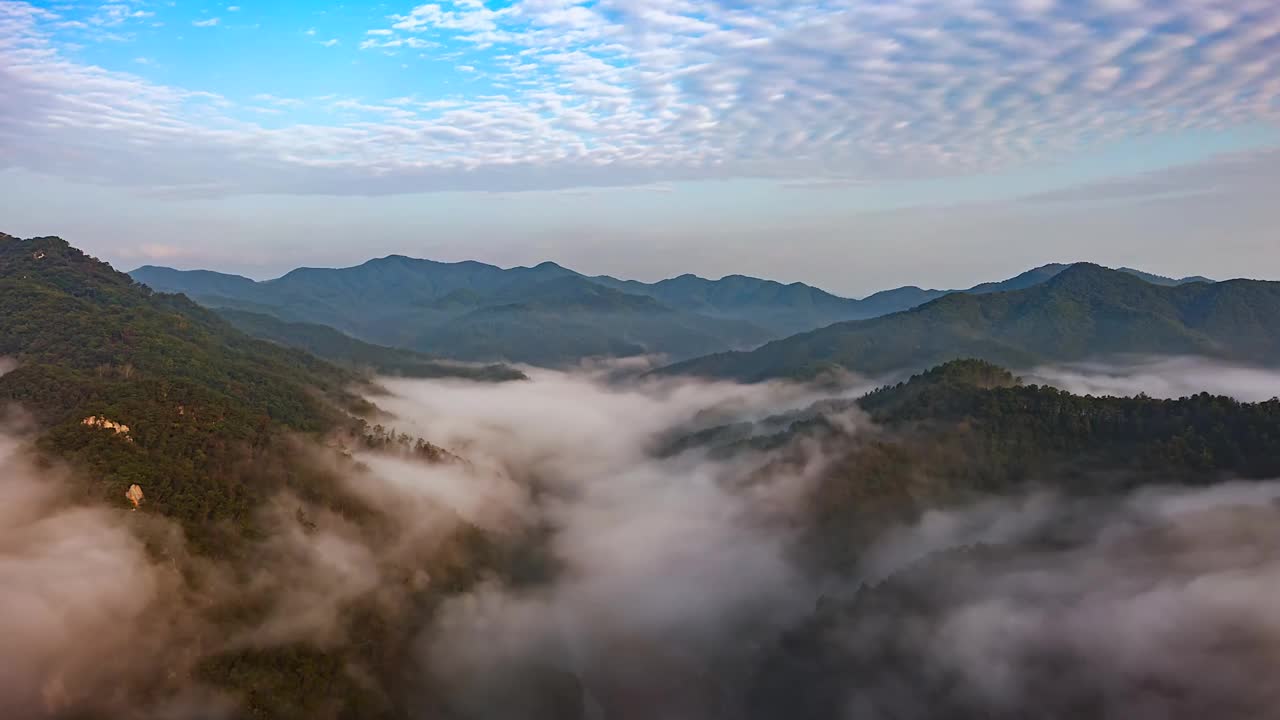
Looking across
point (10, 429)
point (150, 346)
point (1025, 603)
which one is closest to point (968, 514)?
point (1025, 603)

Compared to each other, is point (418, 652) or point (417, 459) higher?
point (417, 459)

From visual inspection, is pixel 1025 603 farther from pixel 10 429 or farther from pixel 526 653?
pixel 10 429

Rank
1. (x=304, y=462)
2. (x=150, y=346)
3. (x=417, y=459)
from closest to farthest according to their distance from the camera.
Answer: (x=304, y=462) < (x=150, y=346) < (x=417, y=459)

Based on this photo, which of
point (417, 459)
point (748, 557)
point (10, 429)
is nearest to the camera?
point (10, 429)

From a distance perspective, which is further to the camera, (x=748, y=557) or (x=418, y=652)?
(x=748, y=557)

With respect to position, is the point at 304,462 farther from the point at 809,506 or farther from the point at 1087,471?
the point at 1087,471

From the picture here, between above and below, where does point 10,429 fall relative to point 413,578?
above

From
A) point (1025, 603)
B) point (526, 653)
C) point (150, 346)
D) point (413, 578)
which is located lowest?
point (526, 653)

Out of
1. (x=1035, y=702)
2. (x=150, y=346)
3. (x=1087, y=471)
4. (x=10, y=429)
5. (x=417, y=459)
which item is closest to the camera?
(x=1035, y=702)

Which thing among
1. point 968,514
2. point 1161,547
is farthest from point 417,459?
point 1161,547
